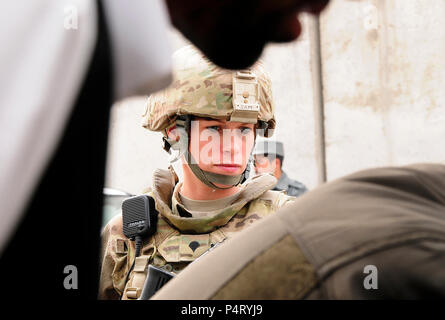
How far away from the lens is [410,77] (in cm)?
435

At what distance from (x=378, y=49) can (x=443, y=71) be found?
56 cm

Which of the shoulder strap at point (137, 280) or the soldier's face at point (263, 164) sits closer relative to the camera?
the shoulder strap at point (137, 280)

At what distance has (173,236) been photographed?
1924 millimetres

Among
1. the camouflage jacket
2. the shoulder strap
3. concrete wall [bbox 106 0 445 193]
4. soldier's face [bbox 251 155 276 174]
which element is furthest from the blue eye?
concrete wall [bbox 106 0 445 193]

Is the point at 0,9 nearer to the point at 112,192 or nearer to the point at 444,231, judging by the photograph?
the point at 444,231

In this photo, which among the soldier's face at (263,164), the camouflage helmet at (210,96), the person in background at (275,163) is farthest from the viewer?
the person in background at (275,163)

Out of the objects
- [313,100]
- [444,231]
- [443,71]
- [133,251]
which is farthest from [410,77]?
[444,231]

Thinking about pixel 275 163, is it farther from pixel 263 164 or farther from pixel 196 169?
pixel 196 169

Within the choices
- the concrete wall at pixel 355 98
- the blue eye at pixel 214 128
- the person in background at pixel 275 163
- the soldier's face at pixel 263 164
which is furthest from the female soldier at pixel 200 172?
the concrete wall at pixel 355 98

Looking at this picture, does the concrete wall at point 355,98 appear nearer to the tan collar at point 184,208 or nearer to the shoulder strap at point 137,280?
the tan collar at point 184,208

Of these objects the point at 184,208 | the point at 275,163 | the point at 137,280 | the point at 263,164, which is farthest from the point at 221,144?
the point at 275,163

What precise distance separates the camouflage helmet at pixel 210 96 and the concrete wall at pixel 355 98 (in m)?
2.32

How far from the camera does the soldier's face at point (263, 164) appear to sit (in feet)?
13.0

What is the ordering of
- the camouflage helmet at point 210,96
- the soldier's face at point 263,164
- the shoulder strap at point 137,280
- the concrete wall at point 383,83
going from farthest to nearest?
the concrete wall at point 383,83, the soldier's face at point 263,164, the camouflage helmet at point 210,96, the shoulder strap at point 137,280
